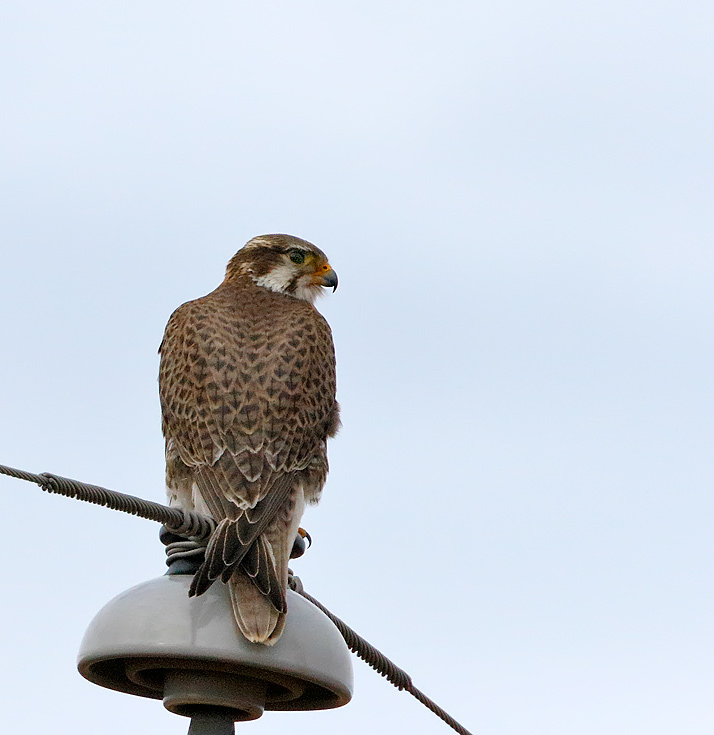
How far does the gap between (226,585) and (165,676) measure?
0.82 ft

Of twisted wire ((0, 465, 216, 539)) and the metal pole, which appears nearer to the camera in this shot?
twisted wire ((0, 465, 216, 539))

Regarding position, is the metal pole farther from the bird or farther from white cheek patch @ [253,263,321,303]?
white cheek patch @ [253,263,321,303]

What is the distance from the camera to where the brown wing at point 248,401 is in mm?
3832

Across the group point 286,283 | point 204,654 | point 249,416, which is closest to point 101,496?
point 204,654

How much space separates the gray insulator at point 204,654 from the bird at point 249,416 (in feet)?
1.60

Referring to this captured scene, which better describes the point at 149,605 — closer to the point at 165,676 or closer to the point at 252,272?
the point at 165,676

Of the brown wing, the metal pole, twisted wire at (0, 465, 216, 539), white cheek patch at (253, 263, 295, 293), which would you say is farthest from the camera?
white cheek patch at (253, 263, 295, 293)

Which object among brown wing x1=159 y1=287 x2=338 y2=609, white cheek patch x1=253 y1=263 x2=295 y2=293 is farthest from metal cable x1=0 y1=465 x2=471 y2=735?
white cheek patch x1=253 y1=263 x2=295 y2=293

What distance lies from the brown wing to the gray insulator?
0.80 meters

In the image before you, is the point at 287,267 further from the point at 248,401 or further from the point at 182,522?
the point at 182,522

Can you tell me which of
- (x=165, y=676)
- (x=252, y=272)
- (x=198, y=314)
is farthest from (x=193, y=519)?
(x=252, y=272)

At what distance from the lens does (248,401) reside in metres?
4.08

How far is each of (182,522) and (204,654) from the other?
1.39ft

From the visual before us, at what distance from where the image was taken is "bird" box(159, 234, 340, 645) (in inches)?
143
